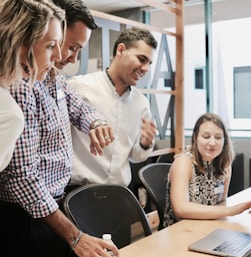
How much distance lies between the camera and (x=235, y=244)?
1462 mm

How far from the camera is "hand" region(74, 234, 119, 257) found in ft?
4.24

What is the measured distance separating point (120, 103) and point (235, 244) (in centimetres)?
115

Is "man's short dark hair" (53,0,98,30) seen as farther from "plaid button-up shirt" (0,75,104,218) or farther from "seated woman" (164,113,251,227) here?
"seated woman" (164,113,251,227)

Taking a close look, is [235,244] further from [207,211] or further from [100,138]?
[100,138]

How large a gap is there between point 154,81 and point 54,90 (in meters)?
2.29

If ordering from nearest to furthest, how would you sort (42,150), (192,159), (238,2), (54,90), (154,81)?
1. (42,150)
2. (54,90)
3. (192,159)
4. (154,81)
5. (238,2)

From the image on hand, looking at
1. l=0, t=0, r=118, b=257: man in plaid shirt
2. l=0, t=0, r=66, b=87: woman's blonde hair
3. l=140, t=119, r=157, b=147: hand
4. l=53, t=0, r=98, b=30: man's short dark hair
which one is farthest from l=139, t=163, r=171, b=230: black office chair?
l=0, t=0, r=66, b=87: woman's blonde hair

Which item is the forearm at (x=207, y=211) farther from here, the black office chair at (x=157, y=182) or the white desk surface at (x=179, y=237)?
the black office chair at (x=157, y=182)

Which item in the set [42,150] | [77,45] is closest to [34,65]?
[42,150]

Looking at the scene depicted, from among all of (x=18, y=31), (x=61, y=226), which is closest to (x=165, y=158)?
(x=61, y=226)

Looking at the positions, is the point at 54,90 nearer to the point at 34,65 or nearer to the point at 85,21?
the point at 85,21

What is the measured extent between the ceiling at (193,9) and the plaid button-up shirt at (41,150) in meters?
3.12

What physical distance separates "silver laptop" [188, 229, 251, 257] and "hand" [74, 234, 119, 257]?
12.8 inches

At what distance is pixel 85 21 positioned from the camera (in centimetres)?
176
